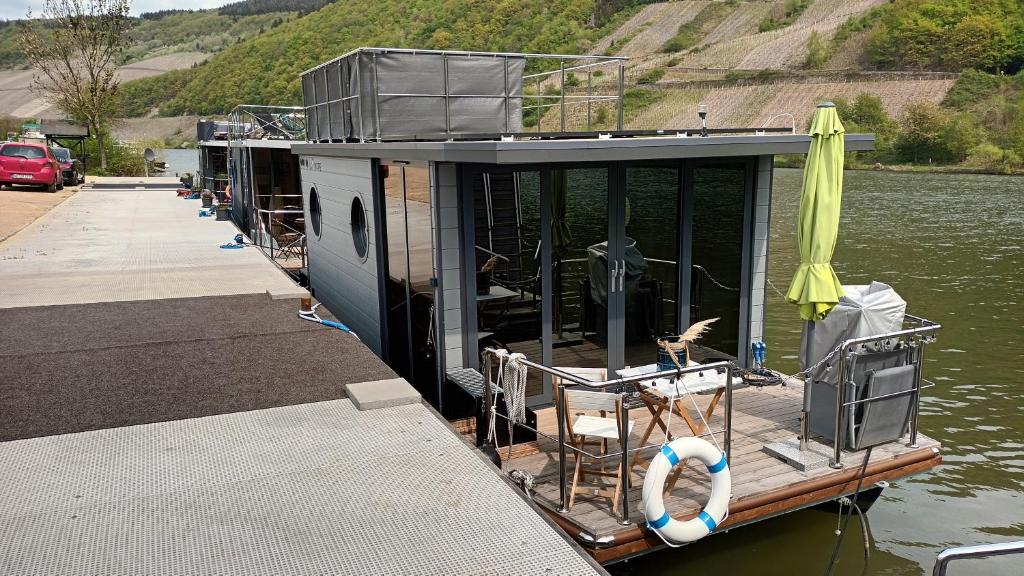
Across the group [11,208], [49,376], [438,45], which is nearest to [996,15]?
[438,45]

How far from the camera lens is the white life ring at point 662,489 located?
422 cm

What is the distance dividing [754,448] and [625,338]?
1.66 metres

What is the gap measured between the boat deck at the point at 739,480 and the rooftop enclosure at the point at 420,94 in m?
3.94

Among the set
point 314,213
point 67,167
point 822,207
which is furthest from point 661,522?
point 67,167

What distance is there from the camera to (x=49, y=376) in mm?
5758

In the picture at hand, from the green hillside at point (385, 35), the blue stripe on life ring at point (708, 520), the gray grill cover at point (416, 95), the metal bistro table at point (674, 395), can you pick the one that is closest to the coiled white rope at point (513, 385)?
the metal bistro table at point (674, 395)

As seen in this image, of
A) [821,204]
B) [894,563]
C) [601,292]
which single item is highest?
[821,204]

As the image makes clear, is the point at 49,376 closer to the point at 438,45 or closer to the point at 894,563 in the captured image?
the point at 894,563

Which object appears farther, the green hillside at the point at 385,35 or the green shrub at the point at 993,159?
the green hillside at the point at 385,35

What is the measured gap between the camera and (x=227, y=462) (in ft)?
13.8

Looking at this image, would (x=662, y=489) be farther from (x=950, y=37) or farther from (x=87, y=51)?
(x=950, y=37)

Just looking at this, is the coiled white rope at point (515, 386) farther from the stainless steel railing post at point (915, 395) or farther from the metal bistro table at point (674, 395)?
the stainless steel railing post at point (915, 395)

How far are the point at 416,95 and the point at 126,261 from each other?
628 cm

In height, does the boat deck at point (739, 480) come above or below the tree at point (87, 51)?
below
